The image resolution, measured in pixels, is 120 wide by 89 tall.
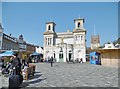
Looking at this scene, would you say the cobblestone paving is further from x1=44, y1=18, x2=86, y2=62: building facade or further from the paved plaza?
x1=44, y1=18, x2=86, y2=62: building facade

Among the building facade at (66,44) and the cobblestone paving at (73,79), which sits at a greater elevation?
the building facade at (66,44)

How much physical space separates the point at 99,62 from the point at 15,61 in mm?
27496

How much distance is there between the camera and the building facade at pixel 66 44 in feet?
175

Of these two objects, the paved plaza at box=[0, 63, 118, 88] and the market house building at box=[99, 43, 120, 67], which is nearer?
the paved plaza at box=[0, 63, 118, 88]

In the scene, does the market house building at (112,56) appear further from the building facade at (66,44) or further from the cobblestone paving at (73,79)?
the building facade at (66,44)

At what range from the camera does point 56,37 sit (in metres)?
60.8

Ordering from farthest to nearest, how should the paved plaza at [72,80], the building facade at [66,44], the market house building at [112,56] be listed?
the building facade at [66,44]
the market house building at [112,56]
the paved plaza at [72,80]

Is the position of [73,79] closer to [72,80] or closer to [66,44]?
[72,80]

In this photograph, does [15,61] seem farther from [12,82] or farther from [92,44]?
[92,44]

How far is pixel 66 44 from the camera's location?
53.8m

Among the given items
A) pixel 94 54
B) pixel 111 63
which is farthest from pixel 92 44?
pixel 111 63

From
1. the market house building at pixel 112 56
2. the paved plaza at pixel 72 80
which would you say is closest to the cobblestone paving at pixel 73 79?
the paved plaza at pixel 72 80

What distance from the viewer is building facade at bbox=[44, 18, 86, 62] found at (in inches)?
2104

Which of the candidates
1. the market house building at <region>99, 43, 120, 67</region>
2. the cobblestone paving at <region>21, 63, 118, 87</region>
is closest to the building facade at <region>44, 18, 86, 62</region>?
the market house building at <region>99, 43, 120, 67</region>
